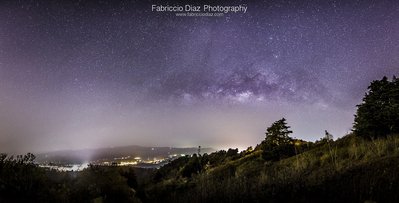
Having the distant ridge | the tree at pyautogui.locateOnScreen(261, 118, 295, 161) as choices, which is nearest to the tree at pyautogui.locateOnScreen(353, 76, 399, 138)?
the tree at pyautogui.locateOnScreen(261, 118, 295, 161)

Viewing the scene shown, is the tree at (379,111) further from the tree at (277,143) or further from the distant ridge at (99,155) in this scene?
the distant ridge at (99,155)

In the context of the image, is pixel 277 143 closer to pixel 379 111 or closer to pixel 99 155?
pixel 379 111

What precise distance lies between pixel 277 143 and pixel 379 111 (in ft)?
28.7

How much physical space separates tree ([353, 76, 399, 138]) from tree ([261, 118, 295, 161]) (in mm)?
5988

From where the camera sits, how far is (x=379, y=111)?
54.9ft

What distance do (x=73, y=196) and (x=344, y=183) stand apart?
6713 mm

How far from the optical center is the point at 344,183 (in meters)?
6.54

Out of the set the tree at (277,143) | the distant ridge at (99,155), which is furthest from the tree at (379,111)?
the distant ridge at (99,155)

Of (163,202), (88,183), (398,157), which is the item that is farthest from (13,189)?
(398,157)

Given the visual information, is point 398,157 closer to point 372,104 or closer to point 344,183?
point 344,183

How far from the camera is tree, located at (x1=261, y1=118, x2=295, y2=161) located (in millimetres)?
22672

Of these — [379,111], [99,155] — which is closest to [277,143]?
[379,111]

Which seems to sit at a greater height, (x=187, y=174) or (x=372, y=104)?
(x=372, y=104)

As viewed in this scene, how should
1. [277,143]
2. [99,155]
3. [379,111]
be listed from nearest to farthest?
[379,111] < [277,143] < [99,155]
